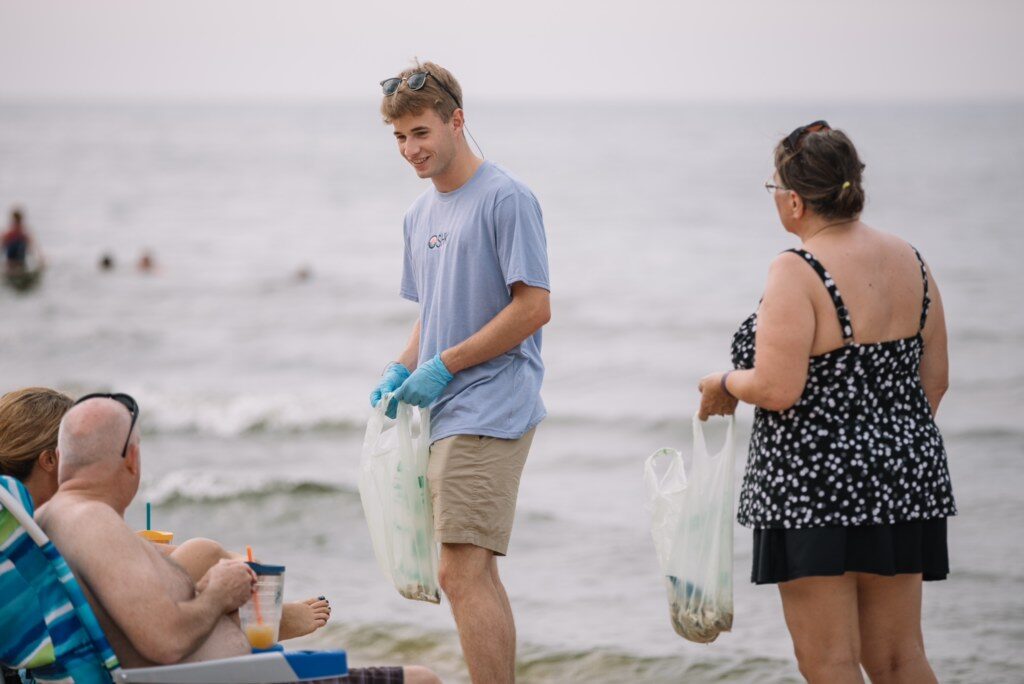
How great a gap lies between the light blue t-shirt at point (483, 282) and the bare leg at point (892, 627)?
1.04 m

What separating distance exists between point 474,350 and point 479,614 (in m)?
0.72

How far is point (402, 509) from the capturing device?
3.49 m

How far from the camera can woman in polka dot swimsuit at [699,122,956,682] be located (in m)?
2.80

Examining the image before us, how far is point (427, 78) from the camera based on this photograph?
3445 millimetres

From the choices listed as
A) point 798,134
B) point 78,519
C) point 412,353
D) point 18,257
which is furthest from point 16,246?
point 798,134

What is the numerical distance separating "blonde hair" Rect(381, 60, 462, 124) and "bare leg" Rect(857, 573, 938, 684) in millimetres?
1668

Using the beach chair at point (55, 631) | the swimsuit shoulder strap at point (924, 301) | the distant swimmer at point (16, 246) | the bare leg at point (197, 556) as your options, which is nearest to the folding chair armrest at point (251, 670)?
the beach chair at point (55, 631)

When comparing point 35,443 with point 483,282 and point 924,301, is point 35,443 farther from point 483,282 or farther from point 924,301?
point 924,301

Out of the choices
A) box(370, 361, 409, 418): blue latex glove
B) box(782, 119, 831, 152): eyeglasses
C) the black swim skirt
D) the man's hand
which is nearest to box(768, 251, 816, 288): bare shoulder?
box(782, 119, 831, 152): eyeglasses

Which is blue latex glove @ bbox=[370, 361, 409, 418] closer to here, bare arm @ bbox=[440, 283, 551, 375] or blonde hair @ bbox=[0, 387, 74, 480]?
bare arm @ bbox=[440, 283, 551, 375]

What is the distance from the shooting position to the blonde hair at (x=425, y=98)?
11.3 ft

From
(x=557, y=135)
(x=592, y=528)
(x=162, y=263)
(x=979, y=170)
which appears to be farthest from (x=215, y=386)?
(x=557, y=135)

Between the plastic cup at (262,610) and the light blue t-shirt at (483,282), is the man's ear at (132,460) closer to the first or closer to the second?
the plastic cup at (262,610)

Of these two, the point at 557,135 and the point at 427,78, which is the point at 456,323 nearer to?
the point at 427,78
